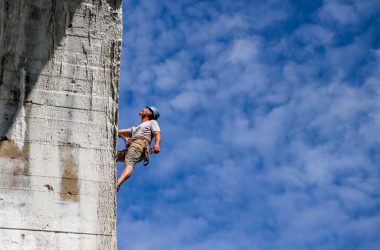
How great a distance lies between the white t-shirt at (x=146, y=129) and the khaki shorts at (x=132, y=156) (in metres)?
0.30

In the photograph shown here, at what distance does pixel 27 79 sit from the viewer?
29.7 ft

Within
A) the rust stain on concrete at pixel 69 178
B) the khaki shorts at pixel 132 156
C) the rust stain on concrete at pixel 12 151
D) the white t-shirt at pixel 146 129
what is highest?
the white t-shirt at pixel 146 129

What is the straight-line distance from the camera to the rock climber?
11.5 metres

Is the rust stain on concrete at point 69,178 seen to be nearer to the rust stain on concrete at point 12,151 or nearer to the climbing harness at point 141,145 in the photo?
the rust stain on concrete at point 12,151

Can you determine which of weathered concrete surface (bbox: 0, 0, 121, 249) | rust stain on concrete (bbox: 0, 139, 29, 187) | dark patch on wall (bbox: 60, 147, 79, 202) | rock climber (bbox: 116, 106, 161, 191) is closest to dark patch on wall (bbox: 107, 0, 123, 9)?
weathered concrete surface (bbox: 0, 0, 121, 249)

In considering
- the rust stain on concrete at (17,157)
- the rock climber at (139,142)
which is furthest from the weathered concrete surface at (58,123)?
the rock climber at (139,142)

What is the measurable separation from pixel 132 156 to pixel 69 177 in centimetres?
284

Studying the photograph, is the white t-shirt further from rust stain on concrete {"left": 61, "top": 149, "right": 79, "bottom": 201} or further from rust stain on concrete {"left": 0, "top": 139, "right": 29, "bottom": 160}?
rust stain on concrete {"left": 0, "top": 139, "right": 29, "bottom": 160}

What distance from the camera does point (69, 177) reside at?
8828 millimetres

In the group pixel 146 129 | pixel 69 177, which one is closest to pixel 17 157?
pixel 69 177

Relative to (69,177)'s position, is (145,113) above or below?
above

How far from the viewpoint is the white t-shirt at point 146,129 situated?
39.3 feet

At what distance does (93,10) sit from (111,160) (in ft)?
5.14

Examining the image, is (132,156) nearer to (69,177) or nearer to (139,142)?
(139,142)
